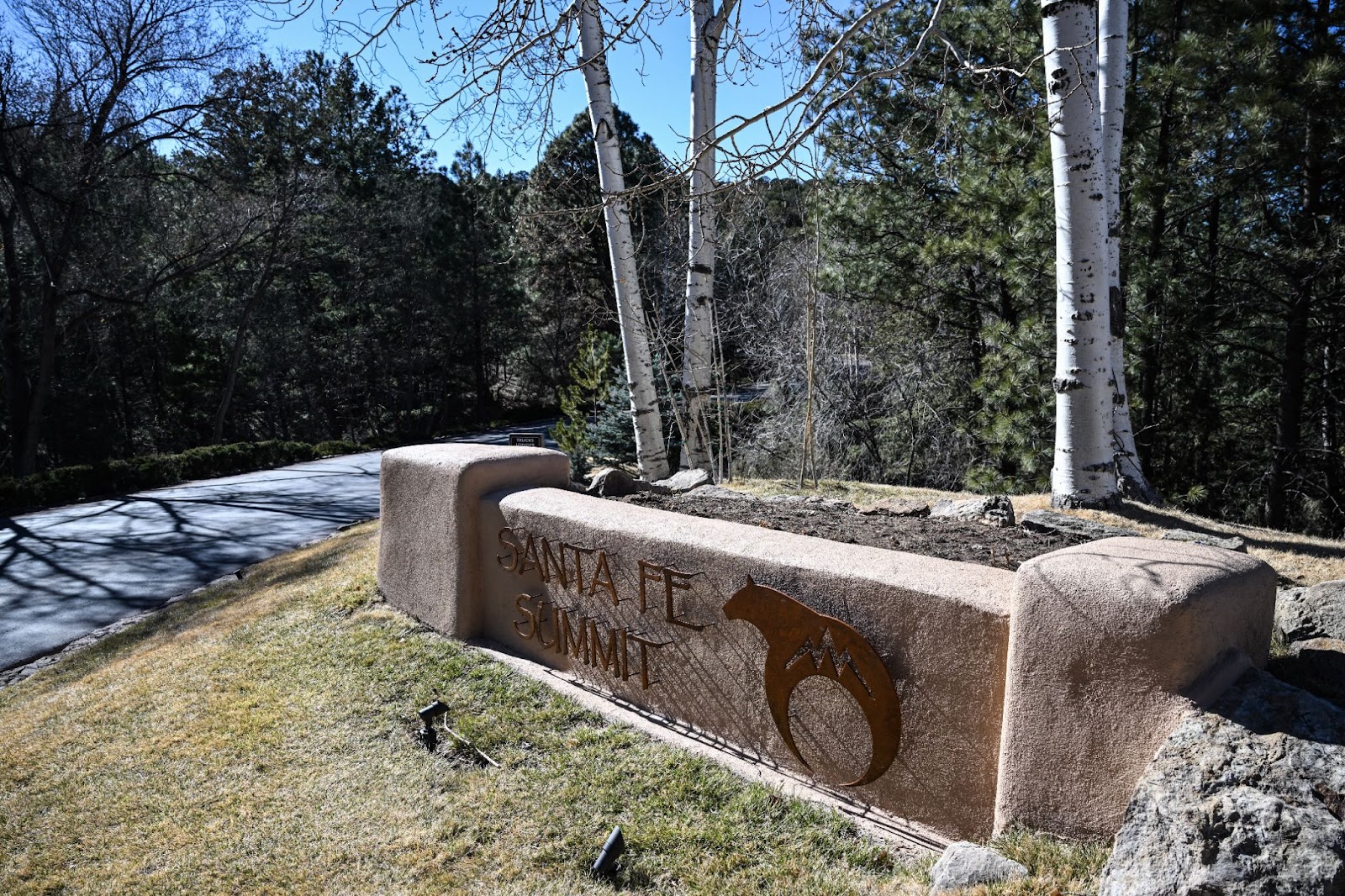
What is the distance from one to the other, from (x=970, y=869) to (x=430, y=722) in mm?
2621

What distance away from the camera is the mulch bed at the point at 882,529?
3883mm

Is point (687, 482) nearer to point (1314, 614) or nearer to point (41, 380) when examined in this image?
point (1314, 614)

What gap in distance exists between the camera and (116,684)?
5695mm

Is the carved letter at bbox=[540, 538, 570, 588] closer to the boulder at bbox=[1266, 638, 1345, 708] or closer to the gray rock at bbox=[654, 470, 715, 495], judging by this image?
the gray rock at bbox=[654, 470, 715, 495]

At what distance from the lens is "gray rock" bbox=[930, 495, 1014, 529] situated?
4742 millimetres

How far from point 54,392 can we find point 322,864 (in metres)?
27.5

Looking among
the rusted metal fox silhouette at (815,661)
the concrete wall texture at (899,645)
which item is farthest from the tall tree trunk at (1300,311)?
the rusted metal fox silhouette at (815,661)

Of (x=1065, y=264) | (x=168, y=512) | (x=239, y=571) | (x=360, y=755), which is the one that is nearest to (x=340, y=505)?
(x=168, y=512)

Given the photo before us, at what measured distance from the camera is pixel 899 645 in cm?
268

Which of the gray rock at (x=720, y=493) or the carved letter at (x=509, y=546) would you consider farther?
the gray rock at (x=720, y=493)

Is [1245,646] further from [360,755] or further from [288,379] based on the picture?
[288,379]

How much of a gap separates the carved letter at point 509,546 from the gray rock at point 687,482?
75.8 inches

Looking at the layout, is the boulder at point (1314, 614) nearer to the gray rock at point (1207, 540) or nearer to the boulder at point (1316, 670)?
the boulder at point (1316, 670)

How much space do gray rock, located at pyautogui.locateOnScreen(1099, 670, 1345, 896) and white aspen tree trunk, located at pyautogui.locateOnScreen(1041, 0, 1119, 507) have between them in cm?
381
